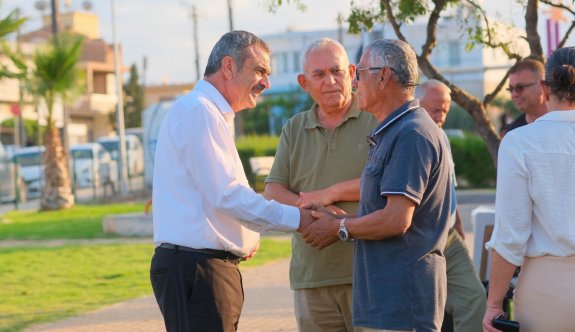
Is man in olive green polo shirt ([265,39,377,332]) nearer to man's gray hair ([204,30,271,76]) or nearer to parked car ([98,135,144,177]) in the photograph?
man's gray hair ([204,30,271,76])

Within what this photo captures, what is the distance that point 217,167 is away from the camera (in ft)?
15.1

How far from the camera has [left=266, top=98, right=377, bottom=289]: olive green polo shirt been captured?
5277 mm

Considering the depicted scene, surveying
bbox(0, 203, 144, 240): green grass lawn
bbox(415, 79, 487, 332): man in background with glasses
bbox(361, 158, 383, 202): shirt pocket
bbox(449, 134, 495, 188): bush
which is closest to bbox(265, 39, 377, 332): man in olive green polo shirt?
bbox(361, 158, 383, 202): shirt pocket

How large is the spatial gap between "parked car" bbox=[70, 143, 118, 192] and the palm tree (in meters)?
4.94

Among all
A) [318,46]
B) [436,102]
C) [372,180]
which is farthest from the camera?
[436,102]

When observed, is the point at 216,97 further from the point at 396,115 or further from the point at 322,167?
the point at 396,115

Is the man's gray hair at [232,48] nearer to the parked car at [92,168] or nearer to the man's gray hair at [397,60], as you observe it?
the man's gray hair at [397,60]

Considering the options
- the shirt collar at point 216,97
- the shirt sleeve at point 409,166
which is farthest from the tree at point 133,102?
the shirt sleeve at point 409,166

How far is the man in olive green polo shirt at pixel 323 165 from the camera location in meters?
5.29

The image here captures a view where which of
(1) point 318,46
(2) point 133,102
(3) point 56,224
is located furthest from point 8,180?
(2) point 133,102

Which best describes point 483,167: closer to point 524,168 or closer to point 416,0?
point 416,0

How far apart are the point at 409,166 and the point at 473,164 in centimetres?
2979

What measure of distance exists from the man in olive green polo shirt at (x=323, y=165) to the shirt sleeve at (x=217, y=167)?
61 cm

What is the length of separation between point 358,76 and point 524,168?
0.81 metres
